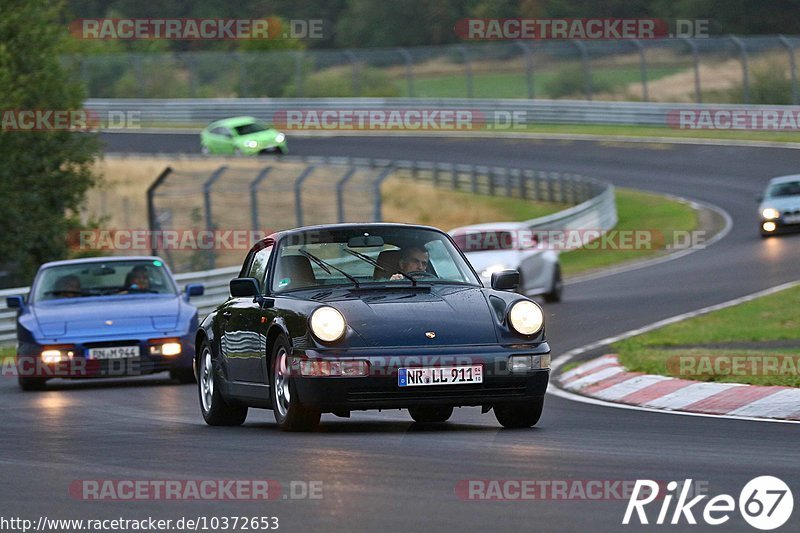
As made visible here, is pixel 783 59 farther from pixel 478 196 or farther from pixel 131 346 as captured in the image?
pixel 131 346

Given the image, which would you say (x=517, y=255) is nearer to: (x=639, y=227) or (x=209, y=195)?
(x=209, y=195)

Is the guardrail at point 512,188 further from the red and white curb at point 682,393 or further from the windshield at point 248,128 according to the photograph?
the red and white curb at point 682,393

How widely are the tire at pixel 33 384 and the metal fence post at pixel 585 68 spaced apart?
40271 mm

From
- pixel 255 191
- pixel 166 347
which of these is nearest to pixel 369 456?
pixel 166 347

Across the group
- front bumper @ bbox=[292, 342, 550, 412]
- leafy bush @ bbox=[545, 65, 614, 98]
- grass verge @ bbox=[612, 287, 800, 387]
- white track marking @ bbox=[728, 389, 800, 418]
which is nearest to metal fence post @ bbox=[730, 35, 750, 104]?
leafy bush @ bbox=[545, 65, 614, 98]

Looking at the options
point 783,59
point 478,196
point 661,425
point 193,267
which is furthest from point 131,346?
point 783,59

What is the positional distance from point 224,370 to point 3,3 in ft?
65.7

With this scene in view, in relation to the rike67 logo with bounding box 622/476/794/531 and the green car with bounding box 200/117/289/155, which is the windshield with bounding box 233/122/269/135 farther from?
the rike67 logo with bounding box 622/476/794/531

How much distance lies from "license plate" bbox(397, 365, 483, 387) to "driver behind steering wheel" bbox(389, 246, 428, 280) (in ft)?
3.89

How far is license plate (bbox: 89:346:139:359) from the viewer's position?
1524 centimetres

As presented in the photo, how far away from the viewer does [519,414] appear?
32.8 ft

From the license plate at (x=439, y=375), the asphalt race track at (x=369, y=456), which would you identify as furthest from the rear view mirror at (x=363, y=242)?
the license plate at (x=439, y=375)

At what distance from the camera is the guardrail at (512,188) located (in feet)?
81.4

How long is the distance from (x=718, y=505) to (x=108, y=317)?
31.9 ft
